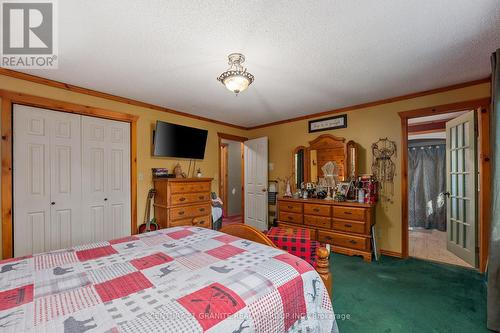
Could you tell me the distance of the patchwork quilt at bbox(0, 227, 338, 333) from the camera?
0.83 m

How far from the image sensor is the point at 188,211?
340 cm

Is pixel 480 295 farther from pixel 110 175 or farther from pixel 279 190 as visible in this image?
pixel 110 175

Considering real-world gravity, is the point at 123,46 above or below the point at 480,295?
above

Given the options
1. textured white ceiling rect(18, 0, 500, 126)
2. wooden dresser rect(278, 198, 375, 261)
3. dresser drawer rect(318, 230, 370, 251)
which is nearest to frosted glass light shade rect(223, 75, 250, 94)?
textured white ceiling rect(18, 0, 500, 126)

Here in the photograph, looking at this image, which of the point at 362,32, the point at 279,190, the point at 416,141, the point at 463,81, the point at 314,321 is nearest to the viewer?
the point at 314,321

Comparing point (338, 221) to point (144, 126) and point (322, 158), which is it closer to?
point (322, 158)

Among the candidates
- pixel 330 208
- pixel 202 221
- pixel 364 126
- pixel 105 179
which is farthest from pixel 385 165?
pixel 105 179

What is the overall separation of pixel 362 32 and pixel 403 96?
78.2 inches

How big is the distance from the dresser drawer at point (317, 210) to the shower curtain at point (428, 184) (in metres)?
3.03

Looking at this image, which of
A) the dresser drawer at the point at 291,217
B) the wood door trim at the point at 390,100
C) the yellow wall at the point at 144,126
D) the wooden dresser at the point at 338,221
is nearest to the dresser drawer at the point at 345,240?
the wooden dresser at the point at 338,221

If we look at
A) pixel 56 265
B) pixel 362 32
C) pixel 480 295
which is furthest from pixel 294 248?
pixel 480 295

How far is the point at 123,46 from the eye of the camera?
76.4 inches

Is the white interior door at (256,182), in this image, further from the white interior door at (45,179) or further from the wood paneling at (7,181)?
the wood paneling at (7,181)

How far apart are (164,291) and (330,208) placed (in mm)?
2930
